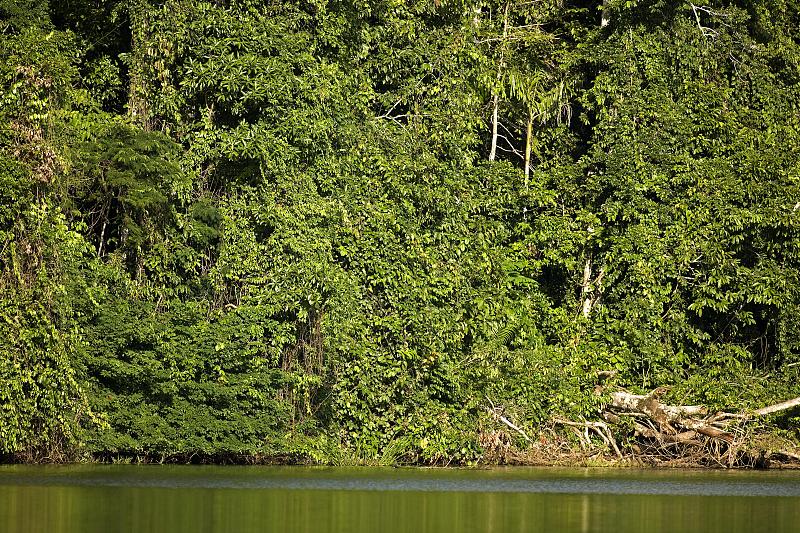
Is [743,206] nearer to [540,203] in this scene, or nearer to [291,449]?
[540,203]

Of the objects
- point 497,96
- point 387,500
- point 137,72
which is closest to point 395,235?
point 497,96

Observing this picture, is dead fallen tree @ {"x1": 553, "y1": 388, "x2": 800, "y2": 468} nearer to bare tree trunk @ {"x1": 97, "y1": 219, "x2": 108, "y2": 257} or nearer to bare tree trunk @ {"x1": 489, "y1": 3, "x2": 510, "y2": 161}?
bare tree trunk @ {"x1": 489, "y1": 3, "x2": 510, "y2": 161}

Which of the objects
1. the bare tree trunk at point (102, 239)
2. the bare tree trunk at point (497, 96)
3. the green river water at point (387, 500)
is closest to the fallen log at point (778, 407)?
the green river water at point (387, 500)

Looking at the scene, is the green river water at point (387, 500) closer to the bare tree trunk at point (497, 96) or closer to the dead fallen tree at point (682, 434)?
the dead fallen tree at point (682, 434)

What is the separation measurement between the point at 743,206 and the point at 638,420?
4875 mm

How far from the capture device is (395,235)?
23.5m

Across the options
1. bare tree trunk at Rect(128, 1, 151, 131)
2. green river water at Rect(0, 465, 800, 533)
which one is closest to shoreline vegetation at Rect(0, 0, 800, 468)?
bare tree trunk at Rect(128, 1, 151, 131)

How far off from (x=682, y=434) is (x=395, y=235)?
5968 millimetres

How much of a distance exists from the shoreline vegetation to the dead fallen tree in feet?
0.20

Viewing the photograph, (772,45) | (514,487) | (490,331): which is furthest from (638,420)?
(772,45)

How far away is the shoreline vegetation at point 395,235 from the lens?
21.2m

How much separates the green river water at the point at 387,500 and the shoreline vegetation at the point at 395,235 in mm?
1374

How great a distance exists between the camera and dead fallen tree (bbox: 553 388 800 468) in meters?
23.0

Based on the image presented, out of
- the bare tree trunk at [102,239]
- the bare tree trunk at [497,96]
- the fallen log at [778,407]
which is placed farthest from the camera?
the bare tree trunk at [497,96]
